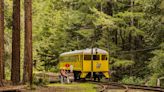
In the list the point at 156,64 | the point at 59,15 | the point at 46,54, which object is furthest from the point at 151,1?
the point at 46,54

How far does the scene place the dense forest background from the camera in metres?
33.1

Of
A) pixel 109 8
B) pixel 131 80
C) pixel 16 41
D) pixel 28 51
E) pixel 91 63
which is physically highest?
pixel 109 8

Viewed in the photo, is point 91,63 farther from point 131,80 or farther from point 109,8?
point 109,8

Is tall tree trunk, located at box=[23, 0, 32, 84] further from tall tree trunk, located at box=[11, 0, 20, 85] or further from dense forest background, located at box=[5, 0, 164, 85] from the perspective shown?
dense forest background, located at box=[5, 0, 164, 85]

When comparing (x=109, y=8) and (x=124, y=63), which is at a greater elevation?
(x=109, y=8)

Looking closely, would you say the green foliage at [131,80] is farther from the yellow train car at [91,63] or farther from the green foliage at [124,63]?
the yellow train car at [91,63]

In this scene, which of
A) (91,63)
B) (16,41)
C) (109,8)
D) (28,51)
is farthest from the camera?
(109,8)

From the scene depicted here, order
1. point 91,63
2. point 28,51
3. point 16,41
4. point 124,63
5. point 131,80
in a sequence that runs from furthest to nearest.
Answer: point 124,63 → point 131,80 → point 91,63 → point 28,51 → point 16,41

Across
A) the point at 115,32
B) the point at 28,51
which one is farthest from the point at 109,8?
the point at 28,51

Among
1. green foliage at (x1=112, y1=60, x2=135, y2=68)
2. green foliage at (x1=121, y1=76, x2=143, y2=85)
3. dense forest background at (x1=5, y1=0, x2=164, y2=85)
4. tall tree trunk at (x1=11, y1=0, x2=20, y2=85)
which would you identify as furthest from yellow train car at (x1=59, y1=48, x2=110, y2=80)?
tall tree trunk at (x1=11, y1=0, x2=20, y2=85)

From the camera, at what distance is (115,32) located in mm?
46719

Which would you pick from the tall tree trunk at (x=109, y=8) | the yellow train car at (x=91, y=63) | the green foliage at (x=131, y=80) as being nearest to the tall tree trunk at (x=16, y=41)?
the yellow train car at (x=91, y=63)

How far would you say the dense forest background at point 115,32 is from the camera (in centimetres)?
3311

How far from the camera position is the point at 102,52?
116ft
